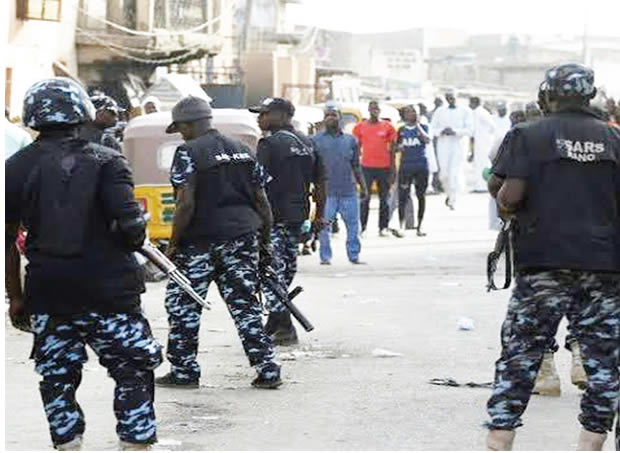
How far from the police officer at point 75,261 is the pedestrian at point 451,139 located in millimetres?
21802

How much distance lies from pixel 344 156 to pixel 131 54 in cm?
1114

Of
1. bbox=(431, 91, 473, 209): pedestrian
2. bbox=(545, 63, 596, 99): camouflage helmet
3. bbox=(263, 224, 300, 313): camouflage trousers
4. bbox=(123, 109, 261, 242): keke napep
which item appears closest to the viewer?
bbox=(545, 63, 596, 99): camouflage helmet

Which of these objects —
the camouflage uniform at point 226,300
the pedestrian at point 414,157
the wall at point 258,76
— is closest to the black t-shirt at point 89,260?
the camouflage uniform at point 226,300

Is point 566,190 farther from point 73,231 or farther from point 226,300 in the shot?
point 226,300

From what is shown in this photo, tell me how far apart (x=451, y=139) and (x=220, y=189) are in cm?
1954

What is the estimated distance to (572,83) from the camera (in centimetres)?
739

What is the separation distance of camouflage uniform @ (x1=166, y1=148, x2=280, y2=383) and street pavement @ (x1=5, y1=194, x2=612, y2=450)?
0.17 m

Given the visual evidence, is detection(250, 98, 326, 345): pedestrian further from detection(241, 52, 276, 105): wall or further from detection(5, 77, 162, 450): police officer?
detection(241, 52, 276, 105): wall

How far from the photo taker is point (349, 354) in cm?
1176

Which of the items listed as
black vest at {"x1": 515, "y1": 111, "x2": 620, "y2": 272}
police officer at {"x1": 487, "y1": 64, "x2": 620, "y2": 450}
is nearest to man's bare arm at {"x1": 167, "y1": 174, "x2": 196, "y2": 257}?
police officer at {"x1": 487, "y1": 64, "x2": 620, "y2": 450}

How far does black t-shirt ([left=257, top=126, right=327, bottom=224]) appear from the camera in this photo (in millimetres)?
12336

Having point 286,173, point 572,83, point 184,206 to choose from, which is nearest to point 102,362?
point 572,83

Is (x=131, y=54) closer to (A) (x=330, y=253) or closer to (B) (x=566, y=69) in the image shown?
(A) (x=330, y=253)

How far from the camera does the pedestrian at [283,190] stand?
12.1 meters
